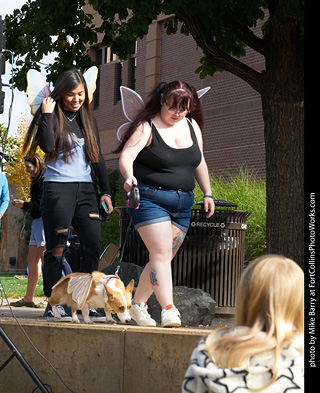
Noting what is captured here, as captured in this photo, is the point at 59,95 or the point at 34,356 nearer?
the point at 34,356

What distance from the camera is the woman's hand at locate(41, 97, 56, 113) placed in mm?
5605

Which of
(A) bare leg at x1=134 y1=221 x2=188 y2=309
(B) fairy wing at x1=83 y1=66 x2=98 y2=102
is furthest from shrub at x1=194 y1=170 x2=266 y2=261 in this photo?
(A) bare leg at x1=134 y1=221 x2=188 y2=309

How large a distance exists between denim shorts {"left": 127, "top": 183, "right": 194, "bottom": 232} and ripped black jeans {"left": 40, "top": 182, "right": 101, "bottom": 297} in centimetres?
41

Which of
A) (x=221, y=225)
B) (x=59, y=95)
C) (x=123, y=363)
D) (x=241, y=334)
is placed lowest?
(x=123, y=363)

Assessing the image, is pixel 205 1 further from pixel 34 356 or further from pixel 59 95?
pixel 34 356

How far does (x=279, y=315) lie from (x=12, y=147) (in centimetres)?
2522

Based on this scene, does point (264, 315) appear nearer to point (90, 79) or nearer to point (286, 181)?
point (90, 79)

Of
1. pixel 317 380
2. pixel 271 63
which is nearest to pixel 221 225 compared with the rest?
pixel 271 63

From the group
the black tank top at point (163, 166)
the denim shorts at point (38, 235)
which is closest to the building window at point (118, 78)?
the denim shorts at point (38, 235)

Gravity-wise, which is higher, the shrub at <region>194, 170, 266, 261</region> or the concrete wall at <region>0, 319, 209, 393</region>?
the shrub at <region>194, 170, 266, 261</region>

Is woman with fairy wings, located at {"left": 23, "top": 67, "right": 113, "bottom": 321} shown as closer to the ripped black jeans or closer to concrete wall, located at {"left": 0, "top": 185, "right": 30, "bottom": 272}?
the ripped black jeans

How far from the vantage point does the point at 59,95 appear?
5805 mm

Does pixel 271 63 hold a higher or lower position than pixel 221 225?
higher

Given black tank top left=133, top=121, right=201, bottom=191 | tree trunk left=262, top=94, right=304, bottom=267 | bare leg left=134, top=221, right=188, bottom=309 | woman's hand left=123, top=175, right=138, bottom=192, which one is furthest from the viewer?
tree trunk left=262, top=94, right=304, bottom=267
